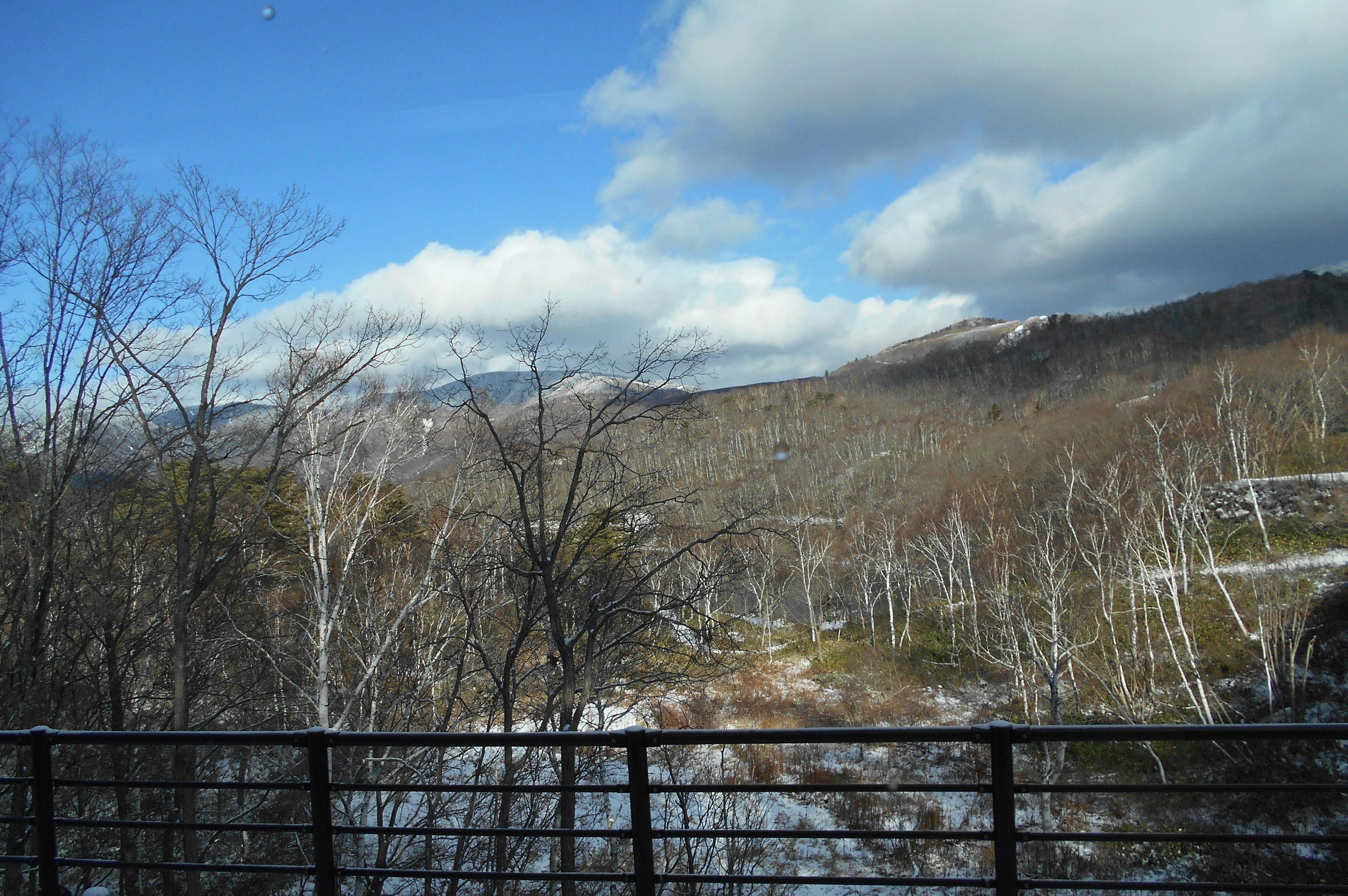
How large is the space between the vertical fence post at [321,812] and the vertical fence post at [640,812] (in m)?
1.25

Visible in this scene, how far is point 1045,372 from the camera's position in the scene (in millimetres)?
137000

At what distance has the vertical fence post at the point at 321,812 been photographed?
3.09 m

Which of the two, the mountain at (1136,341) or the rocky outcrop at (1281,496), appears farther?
the mountain at (1136,341)

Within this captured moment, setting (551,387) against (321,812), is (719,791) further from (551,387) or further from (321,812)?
(551,387)

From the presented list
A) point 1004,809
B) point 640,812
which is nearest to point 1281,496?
point 1004,809

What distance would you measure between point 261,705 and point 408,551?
16.9 feet

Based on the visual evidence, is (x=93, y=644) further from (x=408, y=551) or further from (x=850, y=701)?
(x=850, y=701)

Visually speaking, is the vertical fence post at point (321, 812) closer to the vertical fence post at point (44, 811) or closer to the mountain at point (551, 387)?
the vertical fence post at point (44, 811)

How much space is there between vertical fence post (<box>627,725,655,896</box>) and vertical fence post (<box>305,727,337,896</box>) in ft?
4.11

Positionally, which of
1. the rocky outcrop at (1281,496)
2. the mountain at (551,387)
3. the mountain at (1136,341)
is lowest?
the rocky outcrop at (1281,496)

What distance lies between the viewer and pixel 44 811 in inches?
133

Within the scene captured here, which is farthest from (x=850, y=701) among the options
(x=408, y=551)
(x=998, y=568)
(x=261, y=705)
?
(x=261, y=705)

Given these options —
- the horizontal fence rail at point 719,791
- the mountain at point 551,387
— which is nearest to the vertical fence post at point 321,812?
the horizontal fence rail at point 719,791

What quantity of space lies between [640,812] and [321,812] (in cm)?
134
